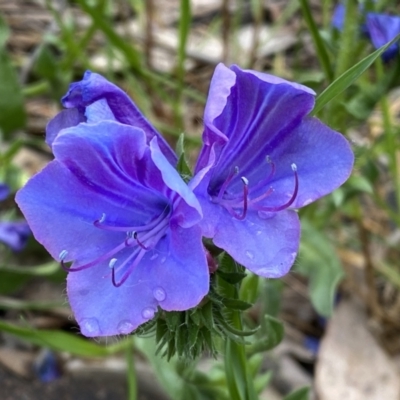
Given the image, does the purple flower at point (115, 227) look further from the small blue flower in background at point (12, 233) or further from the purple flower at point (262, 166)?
the small blue flower in background at point (12, 233)

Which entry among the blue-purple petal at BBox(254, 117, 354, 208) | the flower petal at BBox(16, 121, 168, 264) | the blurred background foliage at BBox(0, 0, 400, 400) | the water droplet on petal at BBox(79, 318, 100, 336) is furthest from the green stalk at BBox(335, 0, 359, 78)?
the water droplet on petal at BBox(79, 318, 100, 336)

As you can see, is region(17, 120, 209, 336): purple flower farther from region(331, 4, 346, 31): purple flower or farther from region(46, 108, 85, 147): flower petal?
region(331, 4, 346, 31): purple flower

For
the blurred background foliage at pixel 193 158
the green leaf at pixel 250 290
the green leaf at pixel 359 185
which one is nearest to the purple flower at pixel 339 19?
the blurred background foliage at pixel 193 158

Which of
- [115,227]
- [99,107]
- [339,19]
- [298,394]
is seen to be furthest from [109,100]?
[339,19]

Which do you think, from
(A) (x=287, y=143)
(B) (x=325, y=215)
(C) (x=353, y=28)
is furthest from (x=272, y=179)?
(B) (x=325, y=215)

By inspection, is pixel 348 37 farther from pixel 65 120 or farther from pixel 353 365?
pixel 353 365

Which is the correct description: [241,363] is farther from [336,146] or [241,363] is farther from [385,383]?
[385,383]

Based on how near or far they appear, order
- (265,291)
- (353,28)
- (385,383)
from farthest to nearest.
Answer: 1. (385,383)
2. (265,291)
3. (353,28)
